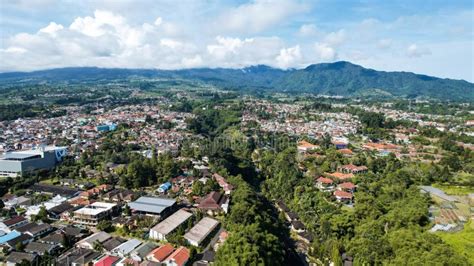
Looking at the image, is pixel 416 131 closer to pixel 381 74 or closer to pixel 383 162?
pixel 383 162

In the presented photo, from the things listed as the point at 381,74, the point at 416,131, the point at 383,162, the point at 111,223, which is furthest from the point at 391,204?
the point at 381,74

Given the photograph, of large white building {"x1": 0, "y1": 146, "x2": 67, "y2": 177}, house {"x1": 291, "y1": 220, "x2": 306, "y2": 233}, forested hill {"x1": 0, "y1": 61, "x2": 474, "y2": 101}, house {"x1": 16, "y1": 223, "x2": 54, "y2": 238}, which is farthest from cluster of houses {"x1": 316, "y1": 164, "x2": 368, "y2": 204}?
forested hill {"x1": 0, "y1": 61, "x2": 474, "y2": 101}

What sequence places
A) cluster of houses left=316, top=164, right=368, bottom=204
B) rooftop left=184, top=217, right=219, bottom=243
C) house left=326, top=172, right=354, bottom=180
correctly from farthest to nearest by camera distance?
A: 1. house left=326, top=172, right=354, bottom=180
2. cluster of houses left=316, top=164, right=368, bottom=204
3. rooftop left=184, top=217, right=219, bottom=243

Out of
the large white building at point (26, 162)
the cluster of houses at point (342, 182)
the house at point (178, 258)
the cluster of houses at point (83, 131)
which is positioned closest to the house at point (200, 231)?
the house at point (178, 258)

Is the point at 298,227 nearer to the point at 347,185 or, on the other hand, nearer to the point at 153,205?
the point at 347,185

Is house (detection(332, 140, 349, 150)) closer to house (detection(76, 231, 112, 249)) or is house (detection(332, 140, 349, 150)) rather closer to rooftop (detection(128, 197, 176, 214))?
rooftop (detection(128, 197, 176, 214))

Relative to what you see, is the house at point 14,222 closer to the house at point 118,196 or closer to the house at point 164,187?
the house at point 118,196

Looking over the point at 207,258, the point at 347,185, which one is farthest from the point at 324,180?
the point at 207,258
